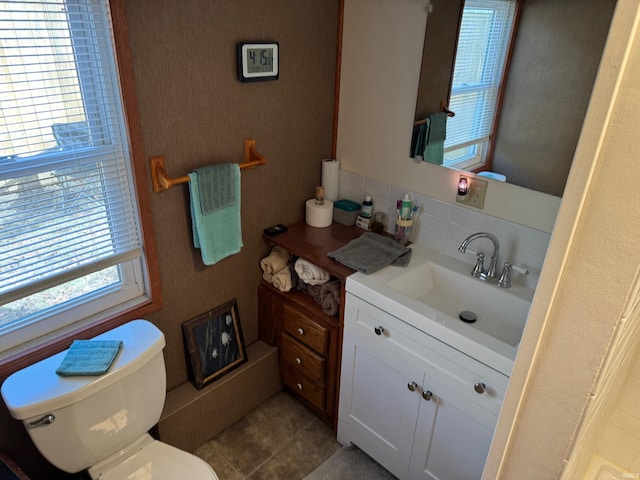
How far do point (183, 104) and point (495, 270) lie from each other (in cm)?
135

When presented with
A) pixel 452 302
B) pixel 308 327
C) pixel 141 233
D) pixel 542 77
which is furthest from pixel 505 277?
pixel 141 233

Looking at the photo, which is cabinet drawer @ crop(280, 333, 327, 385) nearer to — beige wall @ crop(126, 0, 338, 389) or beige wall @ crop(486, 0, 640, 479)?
beige wall @ crop(126, 0, 338, 389)

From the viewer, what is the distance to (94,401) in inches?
57.9

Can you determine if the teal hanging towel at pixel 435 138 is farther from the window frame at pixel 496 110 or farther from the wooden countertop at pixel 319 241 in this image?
the wooden countertop at pixel 319 241

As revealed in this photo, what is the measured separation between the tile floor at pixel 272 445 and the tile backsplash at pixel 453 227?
3.48 ft

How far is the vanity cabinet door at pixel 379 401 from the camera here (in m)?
1.79

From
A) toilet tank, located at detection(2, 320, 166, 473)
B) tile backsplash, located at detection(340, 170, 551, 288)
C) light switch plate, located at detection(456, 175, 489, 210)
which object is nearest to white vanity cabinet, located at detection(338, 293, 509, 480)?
tile backsplash, located at detection(340, 170, 551, 288)

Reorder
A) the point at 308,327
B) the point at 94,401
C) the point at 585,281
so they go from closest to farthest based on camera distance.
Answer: the point at 585,281 → the point at 94,401 → the point at 308,327

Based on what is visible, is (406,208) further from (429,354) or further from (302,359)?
(302,359)

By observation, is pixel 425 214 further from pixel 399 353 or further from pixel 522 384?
pixel 522 384

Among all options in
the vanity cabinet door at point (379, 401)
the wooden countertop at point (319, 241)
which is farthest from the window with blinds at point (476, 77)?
the vanity cabinet door at point (379, 401)

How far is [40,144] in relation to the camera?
1.41m

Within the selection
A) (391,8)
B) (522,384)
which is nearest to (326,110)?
(391,8)

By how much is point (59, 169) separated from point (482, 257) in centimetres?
154
